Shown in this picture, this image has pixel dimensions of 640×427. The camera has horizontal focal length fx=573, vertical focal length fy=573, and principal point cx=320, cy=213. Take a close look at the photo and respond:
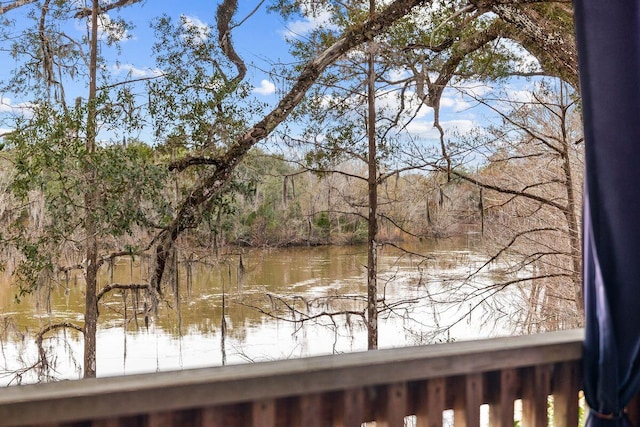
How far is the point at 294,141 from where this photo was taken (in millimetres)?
5652

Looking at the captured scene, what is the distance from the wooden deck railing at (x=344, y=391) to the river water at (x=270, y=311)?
423 centimetres

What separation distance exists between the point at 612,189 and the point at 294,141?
4.44 m

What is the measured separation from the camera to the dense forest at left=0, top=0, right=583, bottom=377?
4570 mm

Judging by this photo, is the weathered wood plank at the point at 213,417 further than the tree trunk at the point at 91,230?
No

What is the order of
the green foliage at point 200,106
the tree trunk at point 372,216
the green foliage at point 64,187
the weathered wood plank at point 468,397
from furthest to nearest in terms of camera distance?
the tree trunk at point 372,216, the green foliage at point 200,106, the green foliage at point 64,187, the weathered wood plank at point 468,397

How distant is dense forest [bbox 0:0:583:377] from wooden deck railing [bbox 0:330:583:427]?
375 cm

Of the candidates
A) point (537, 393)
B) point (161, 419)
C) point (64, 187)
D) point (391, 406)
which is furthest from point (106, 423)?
point (64, 187)

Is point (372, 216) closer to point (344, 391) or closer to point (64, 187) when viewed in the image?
point (64, 187)

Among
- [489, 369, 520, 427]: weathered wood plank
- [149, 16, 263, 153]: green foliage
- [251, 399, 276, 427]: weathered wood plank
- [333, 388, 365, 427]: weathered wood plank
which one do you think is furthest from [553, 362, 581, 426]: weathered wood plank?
[149, 16, 263, 153]: green foliage

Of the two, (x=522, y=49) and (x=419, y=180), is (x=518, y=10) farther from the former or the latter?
(x=419, y=180)

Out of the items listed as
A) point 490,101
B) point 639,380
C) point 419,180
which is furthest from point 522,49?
point 639,380

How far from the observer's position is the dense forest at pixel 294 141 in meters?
4.57

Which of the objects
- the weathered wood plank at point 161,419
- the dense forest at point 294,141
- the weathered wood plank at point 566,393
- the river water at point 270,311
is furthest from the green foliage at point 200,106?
the weathered wood plank at point 161,419

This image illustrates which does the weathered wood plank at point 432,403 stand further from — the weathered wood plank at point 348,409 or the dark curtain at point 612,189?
the dark curtain at point 612,189
